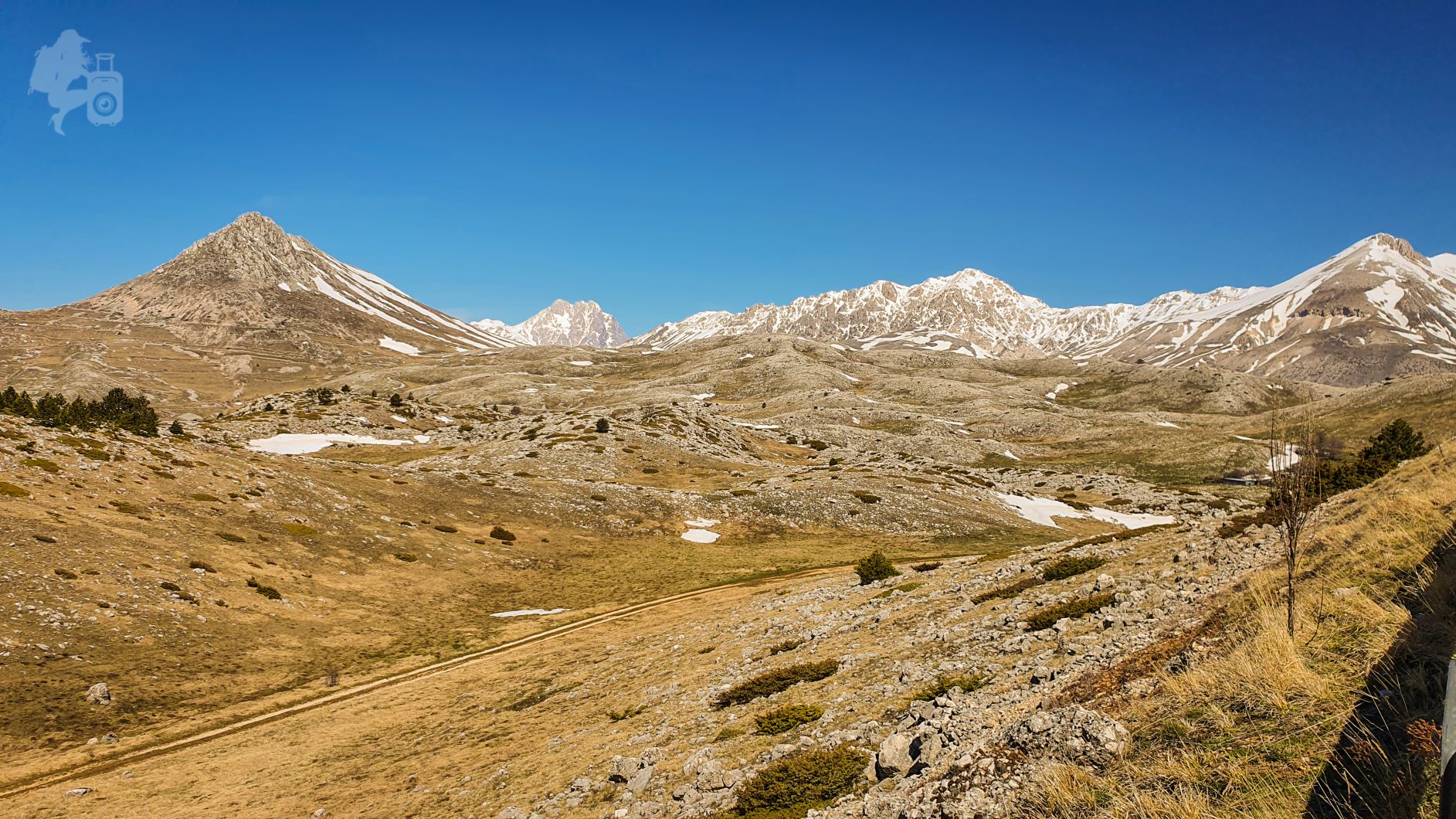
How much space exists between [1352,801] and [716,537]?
209ft

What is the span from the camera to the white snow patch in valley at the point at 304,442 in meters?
101

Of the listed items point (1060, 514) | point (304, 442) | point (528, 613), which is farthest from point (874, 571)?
point (304, 442)

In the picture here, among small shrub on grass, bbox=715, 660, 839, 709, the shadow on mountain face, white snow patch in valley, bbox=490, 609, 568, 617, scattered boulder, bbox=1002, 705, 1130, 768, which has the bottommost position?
white snow patch in valley, bbox=490, 609, 568, 617

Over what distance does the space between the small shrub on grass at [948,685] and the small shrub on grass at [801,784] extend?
118 inches

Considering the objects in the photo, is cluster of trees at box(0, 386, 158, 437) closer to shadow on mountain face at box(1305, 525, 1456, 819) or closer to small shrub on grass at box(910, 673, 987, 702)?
small shrub on grass at box(910, 673, 987, 702)

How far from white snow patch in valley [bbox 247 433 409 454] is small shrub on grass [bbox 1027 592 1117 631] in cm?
11005

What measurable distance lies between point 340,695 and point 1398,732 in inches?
1450

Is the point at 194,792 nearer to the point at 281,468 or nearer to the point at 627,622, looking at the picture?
the point at 627,622

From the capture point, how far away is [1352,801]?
630cm

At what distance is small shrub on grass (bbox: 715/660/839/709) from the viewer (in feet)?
68.0

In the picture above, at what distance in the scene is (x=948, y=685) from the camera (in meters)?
16.6

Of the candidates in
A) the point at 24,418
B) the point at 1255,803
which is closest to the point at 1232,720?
the point at 1255,803

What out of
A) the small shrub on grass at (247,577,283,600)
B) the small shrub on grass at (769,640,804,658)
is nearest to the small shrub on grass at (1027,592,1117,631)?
the small shrub on grass at (769,640,804,658)

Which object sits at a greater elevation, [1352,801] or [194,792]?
[1352,801]
